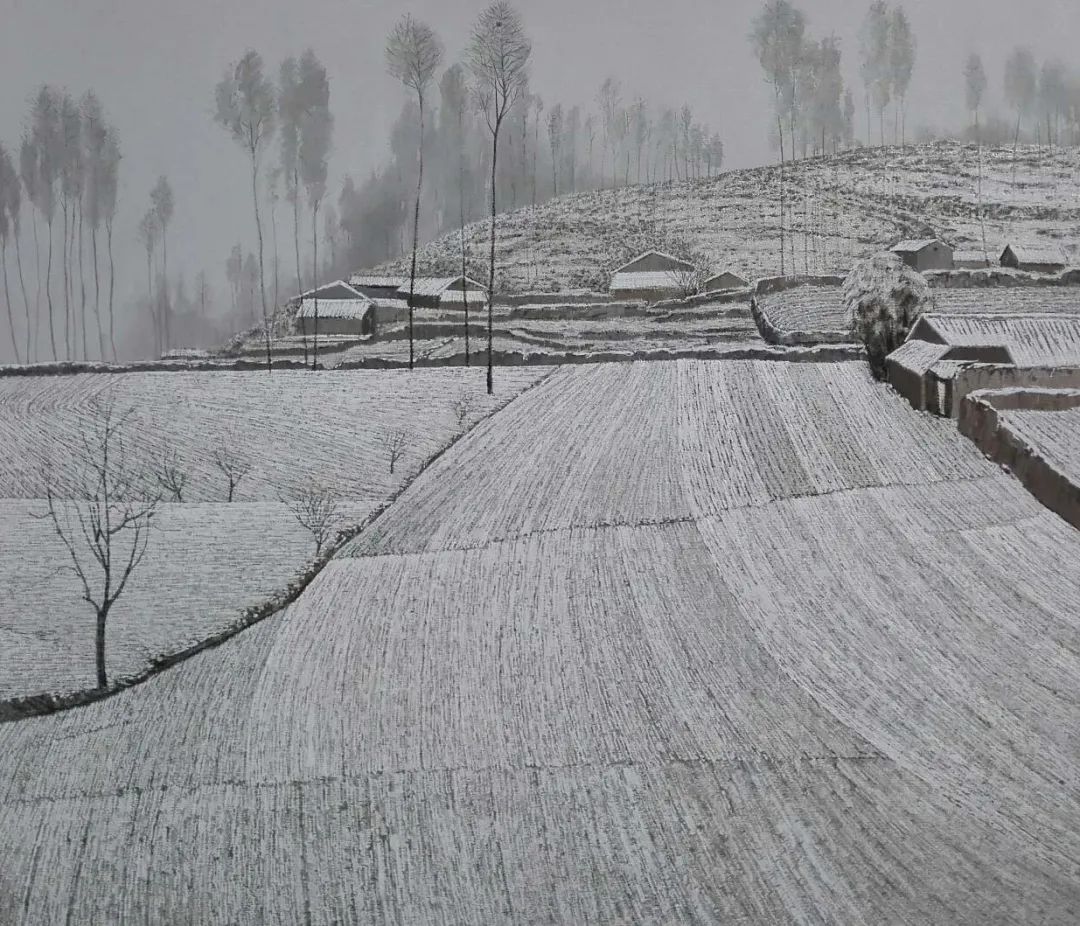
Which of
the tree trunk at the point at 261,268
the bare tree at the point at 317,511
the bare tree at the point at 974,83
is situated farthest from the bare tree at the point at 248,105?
the bare tree at the point at 974,83

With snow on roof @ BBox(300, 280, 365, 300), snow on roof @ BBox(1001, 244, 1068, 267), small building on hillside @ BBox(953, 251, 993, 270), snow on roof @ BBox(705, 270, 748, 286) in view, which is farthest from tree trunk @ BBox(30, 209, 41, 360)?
small building on hillside @ BBox(953, 251, 993, 270)

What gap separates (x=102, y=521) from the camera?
458 inches

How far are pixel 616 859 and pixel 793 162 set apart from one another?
736 inches

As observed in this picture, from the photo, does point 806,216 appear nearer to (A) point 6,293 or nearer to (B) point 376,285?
(B) point 376,285

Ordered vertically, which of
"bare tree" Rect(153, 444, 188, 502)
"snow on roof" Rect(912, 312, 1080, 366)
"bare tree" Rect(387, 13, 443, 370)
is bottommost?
"bare tree" Rect(153, 444, 188, 502)

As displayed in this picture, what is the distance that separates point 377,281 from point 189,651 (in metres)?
12.0

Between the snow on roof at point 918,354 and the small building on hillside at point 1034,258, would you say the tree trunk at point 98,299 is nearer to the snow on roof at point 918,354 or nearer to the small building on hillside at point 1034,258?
the snow on roof at point 918,354

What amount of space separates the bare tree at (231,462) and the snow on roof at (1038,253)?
1704 cm

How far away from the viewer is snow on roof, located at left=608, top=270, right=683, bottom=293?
81.6 feet

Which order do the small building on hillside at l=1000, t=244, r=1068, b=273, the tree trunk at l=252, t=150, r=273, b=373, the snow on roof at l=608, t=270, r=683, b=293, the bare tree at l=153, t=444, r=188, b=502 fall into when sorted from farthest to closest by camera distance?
1. the snow on roof at l=608, t=270, r=683, b=293
2. the small building on hillside at l=1000, t=244, r=1068, b=273
3. the tree trunk at l=252, t=150, r=273, b=373
4. the bare tree at l=153, t=444, r=188, b=502

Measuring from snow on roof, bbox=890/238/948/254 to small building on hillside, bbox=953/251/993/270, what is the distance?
0.52 m

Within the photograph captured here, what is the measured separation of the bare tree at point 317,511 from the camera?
12.0 metres

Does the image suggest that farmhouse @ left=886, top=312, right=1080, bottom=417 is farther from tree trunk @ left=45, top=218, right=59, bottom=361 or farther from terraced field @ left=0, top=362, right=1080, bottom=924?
tree trunk @ left=45, top=218, right=59, bottom=361

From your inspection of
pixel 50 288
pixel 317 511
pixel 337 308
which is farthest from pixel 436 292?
pixel 317 511
